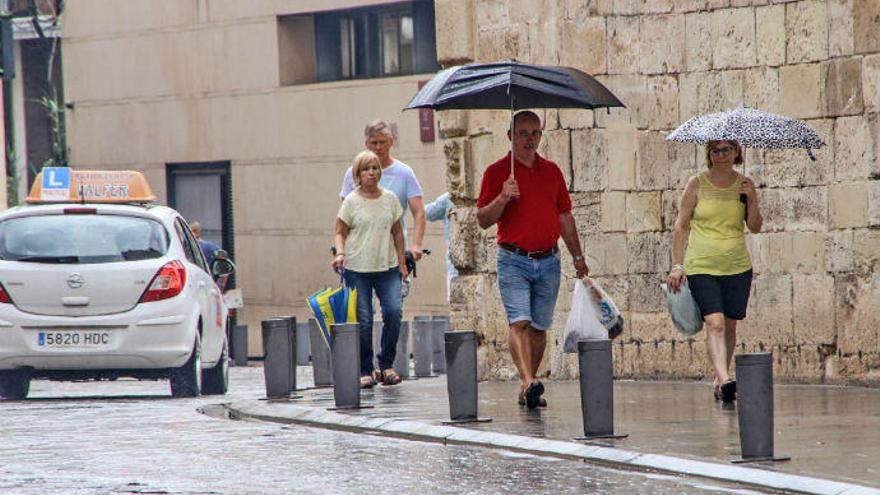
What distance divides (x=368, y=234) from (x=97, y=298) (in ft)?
6.64

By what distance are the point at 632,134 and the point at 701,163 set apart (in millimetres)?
555

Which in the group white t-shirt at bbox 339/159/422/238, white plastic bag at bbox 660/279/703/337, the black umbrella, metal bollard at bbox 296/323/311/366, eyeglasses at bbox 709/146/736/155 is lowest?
metal bollard at bbox 296/323/311/366

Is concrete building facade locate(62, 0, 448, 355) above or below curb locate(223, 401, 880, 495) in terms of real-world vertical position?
above

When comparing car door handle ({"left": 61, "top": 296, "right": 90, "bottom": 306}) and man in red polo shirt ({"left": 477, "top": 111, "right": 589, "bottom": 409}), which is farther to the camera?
car door handle ({"left": 61, "top": 296, "right": 90, "bottom": 306})

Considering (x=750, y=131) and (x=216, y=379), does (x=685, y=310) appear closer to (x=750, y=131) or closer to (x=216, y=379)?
(x=750, y=131)

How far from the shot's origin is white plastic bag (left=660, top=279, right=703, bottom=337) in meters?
13.7

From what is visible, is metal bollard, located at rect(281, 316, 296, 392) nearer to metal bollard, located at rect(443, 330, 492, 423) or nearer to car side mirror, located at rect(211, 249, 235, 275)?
car side mirror, located at rect(211, 249, 235, 275)

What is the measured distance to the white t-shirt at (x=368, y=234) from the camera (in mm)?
15250

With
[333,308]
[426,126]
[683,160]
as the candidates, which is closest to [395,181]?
[333,308]

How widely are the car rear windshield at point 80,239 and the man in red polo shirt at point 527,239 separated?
3.56 m

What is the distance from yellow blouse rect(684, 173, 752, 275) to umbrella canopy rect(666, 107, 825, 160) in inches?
15.3

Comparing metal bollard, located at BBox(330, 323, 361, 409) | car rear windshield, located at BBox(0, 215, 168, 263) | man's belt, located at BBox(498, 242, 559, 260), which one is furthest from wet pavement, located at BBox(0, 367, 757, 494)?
car rear windshield, located at BBox(0, 215, 168, 263)

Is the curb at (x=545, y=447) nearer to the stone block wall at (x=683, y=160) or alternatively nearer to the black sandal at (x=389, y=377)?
the black sandal at (x=389, y=377)

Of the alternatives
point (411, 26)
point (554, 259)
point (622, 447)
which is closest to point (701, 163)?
point (554, 259)
